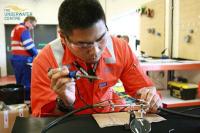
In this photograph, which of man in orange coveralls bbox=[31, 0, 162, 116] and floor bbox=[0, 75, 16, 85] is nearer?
man in orange coveralls bbox=[31, 0, 162, 116]

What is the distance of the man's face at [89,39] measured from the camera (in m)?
0.78

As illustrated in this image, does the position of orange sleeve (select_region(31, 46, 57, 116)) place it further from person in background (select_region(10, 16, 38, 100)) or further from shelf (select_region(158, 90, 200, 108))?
person in background (select_region(10, 16, 38, 100))

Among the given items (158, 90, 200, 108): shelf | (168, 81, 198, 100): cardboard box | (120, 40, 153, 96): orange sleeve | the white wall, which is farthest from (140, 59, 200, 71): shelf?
the white wall

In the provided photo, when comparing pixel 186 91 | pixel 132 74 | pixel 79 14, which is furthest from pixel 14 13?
pixel 79 14

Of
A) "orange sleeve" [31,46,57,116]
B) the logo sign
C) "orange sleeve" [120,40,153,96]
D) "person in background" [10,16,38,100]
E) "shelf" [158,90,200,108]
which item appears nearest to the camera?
"orange sleeve" [31,46,57,116]

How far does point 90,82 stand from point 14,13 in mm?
6499

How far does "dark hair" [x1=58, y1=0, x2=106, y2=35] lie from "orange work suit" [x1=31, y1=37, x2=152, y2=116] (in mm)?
213

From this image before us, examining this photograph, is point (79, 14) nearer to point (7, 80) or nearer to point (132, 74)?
point (132, 74)

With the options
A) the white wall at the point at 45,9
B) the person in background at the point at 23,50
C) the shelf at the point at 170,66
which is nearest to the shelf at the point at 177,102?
the shelf at the point at 170,66

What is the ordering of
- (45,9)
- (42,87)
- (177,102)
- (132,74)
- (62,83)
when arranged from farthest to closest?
1. (45,9)
2. (177,102)
3. (132,74)
4. (42,87)
5. (62,83)

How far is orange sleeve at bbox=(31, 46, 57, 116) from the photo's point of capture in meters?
0.94

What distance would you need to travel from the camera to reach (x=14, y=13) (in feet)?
22.5

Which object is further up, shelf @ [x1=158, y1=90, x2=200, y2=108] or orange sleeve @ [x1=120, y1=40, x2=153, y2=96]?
orange sleeve @ [x1=120, y1=40, x2=153, y2=96]

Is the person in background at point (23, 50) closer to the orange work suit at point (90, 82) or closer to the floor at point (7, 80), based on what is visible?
the floor at point (7, 80)
